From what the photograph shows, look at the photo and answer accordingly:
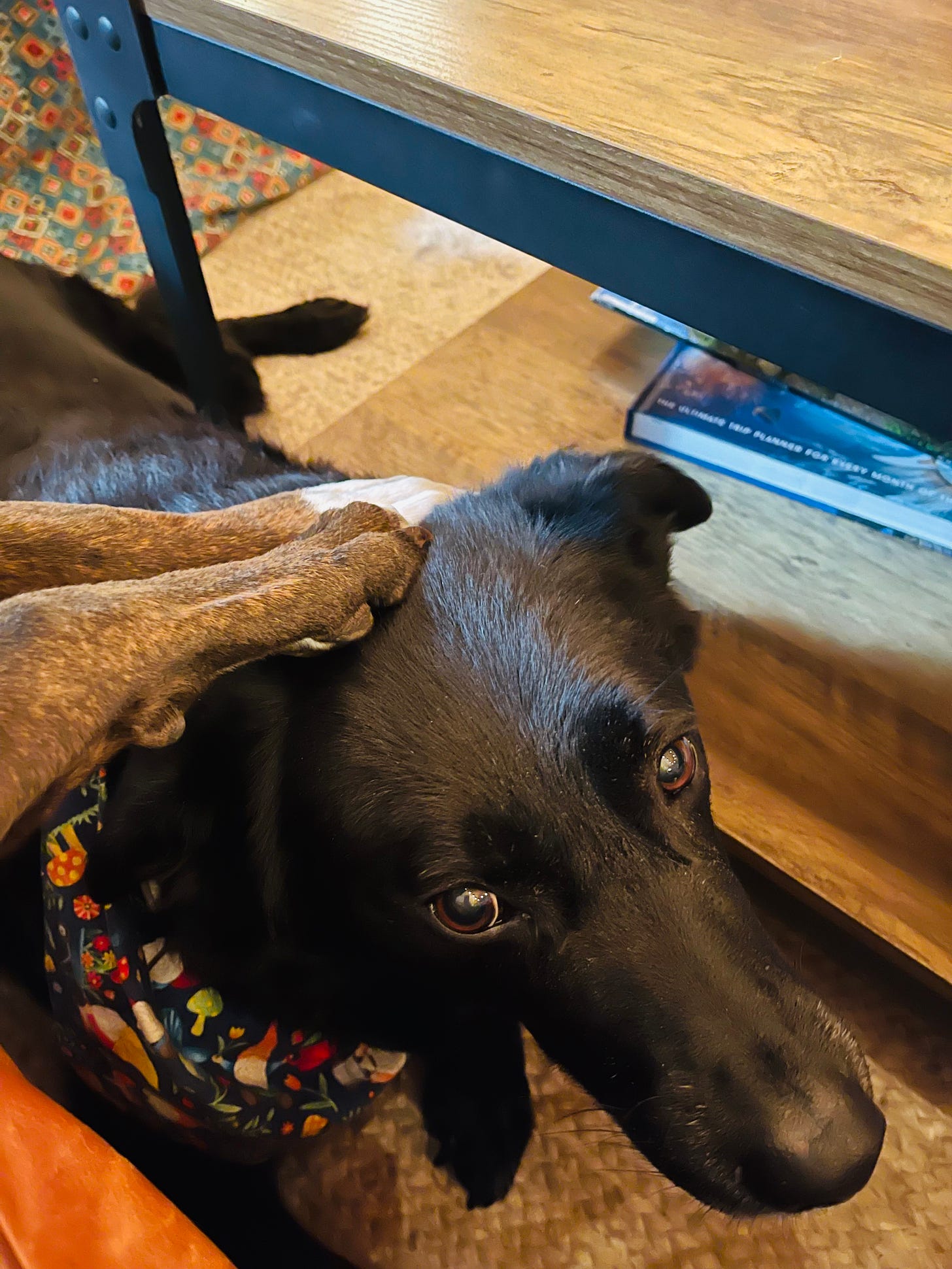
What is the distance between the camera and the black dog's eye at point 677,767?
0.73 metres

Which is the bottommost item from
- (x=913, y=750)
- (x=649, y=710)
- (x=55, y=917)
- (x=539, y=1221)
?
(x=539, y=1221)

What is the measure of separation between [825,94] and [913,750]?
0.79 m

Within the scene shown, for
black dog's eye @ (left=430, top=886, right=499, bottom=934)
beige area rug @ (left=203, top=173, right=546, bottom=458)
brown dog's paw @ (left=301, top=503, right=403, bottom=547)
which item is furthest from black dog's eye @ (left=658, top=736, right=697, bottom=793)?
beige area rug @ (left=203, top=173, right=546, bottom=458)

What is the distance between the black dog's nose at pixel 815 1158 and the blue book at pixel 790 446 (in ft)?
2.86

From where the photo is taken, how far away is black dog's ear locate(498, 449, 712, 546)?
2.83 ft

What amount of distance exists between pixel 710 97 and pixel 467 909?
2.39ft

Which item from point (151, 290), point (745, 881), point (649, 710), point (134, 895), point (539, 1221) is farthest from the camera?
point (151, 290)

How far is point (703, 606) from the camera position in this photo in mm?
1262

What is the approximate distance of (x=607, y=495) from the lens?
34.9 inches

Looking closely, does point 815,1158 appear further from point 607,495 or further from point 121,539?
point 121,539

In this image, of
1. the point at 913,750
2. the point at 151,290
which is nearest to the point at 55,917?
the point at 913,750

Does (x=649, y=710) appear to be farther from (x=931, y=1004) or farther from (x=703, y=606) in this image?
(x=931, y=1004)

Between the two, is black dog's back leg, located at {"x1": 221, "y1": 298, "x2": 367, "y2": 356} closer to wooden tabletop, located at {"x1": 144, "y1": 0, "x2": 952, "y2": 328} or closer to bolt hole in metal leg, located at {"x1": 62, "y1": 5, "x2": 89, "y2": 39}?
bolt hole in metal leg, located at {"x1": 62, "y1": 5, "x2": 89, "y2": 39}

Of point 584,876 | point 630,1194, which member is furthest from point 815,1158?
point 630,1194
